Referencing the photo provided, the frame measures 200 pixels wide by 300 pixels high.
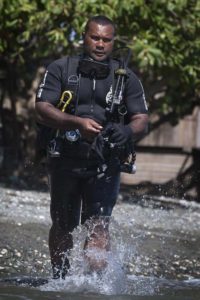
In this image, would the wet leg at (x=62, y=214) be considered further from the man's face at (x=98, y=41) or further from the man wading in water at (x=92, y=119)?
the man's face at (x=98, y=41)

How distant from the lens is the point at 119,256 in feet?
20.4

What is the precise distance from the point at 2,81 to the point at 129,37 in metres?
4.34

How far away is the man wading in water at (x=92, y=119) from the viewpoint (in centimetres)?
572

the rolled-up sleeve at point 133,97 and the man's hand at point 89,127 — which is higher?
the rolled-up sleeve at point 133,97

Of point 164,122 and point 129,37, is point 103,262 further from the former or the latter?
point 164,122

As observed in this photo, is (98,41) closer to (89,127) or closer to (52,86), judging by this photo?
(52,86)

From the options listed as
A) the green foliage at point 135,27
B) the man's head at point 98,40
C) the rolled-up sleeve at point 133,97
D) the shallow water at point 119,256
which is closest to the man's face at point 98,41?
the man's head at point 98,40

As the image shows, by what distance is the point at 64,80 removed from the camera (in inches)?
228

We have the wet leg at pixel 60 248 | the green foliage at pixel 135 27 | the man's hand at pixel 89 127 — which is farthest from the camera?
the green foliage at pixel 135 27

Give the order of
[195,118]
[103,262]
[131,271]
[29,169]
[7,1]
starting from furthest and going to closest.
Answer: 1. [195,118]
2. [29,169]
3. [7,1]
4. [131,271]
5. [103,262]

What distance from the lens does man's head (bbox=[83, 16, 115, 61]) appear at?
229 inches

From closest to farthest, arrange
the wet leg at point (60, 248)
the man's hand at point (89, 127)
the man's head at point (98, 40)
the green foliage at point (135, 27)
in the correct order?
1. the man's hand at point (89, 127)
2. the man's head at point (98, 40)
3. the wet leg at point (60, 248)
4. the green foliage at point (135, 27)

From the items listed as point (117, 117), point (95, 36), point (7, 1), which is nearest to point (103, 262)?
point (117, 117)

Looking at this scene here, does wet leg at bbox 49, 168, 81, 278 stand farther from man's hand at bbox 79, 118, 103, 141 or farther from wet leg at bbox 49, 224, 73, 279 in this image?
man's hand at bbox 79, 118, 103, 141
